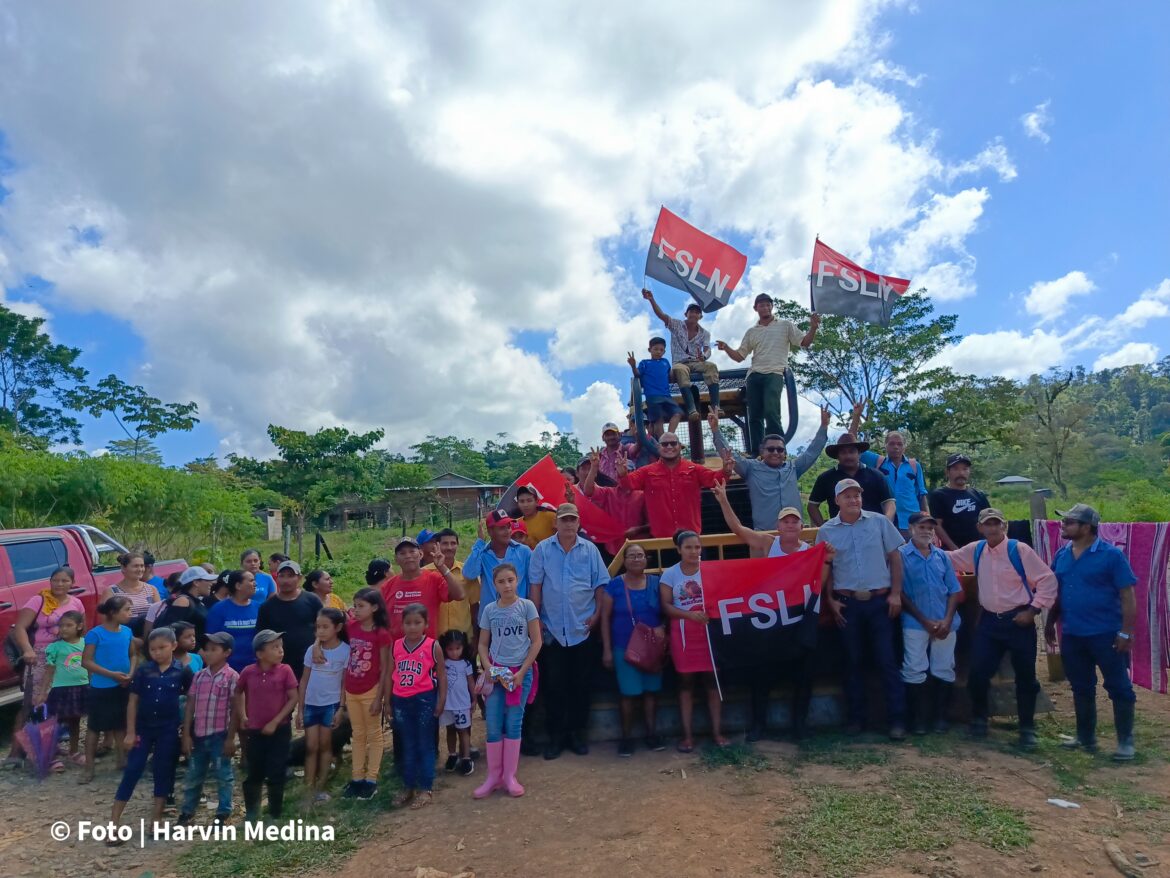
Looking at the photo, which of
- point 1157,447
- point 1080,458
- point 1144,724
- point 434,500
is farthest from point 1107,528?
point 1157,447

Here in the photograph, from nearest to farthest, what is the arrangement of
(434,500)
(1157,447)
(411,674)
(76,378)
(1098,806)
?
(1098,806), (411,674), (76,378), (434,500), (1157,447)

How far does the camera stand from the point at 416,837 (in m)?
4.09

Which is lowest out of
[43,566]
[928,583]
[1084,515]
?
[928,583]

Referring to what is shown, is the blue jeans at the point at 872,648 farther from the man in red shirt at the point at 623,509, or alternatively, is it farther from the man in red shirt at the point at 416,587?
the man in red shirt at the point at 416,587

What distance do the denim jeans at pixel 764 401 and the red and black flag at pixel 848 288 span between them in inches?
80.7

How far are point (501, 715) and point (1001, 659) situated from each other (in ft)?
12.7

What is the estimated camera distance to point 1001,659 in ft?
17.5

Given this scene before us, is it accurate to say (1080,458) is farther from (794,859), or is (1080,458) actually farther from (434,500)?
(794,859)

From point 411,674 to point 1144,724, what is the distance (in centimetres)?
575

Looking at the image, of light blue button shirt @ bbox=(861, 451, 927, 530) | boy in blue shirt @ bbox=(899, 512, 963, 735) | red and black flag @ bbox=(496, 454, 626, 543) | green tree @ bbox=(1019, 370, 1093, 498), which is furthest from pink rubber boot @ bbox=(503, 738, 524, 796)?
green tree @ bbox=(1019, 370, 1093, 498)

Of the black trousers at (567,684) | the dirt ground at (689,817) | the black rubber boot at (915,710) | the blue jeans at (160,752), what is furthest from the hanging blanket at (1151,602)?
the blue jeans at (160,752)

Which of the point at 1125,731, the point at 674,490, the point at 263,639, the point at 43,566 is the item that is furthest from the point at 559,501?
the point at 43,566

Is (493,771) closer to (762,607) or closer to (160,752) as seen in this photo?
(160,752)

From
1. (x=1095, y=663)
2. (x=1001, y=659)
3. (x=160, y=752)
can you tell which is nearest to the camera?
(x=160, y=752)
